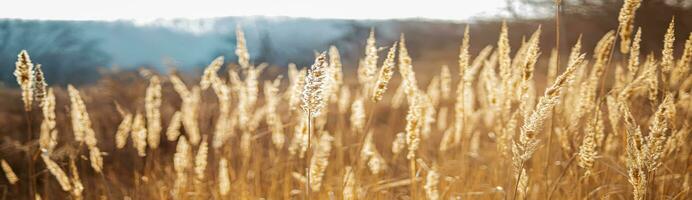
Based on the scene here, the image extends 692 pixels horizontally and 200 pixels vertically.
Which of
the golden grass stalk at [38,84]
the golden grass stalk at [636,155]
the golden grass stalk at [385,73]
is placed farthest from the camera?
the golden grass stalk at [38,84]

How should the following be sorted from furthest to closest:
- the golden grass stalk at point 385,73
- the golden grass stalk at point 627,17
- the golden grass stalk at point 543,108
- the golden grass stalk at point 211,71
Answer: the golden grass stalk at point 211,71
the golden grass stalk at point 627,17
the golden grass stalk at point 385,73
the golden grass stalk at point 543,108

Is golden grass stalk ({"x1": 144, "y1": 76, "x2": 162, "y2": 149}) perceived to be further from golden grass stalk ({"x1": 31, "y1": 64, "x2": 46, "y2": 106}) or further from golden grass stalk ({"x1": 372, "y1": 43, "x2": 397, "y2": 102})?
golden grass stalk ({"x1": 372, "y1": 43, "x2": 397, "y2": 102})

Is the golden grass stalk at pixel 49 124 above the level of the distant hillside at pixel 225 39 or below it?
below

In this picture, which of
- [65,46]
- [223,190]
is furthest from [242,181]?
[65,46]

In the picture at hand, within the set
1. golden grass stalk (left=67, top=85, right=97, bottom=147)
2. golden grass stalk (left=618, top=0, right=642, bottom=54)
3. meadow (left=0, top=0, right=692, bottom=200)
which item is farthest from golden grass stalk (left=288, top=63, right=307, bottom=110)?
golden grass stalk (left=618, top=0, right=642, bottom=54)

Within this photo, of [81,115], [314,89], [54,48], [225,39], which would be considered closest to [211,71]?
[81,115]

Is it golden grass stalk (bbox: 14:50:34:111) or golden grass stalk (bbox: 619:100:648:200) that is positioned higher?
golden grass stalk (bbox: 14:50:34:111)

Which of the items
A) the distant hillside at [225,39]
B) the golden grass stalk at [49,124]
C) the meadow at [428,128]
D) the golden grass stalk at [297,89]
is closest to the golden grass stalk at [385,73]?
the meadow at [428,128]

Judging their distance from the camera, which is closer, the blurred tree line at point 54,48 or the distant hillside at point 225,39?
the blurred tree line at point 54,48

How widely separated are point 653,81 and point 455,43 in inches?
666

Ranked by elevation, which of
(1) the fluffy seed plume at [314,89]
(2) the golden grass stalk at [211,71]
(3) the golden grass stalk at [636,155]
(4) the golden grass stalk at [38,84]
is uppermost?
(2) the golden grass stalk at [211,71]

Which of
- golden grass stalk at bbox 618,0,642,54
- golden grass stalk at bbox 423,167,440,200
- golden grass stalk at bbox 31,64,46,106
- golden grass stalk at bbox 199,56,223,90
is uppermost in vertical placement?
golden grass stalk at bbox 618,0,642,54

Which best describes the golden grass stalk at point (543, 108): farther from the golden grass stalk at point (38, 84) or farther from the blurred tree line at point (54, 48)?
the blurred tree line at point (54, 48)

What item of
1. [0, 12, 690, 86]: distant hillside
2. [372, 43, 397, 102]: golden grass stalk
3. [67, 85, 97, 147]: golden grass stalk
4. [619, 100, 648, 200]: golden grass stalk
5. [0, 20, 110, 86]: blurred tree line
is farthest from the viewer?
[0, 12, 690, 86]: distant hillside
